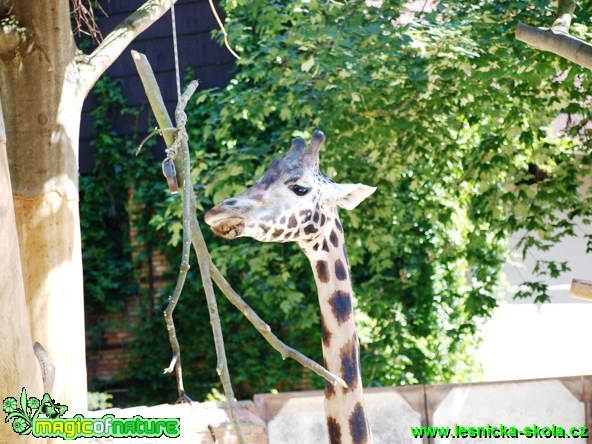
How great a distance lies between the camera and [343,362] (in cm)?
330

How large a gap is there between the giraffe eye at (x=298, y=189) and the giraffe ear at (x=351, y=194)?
0.19m

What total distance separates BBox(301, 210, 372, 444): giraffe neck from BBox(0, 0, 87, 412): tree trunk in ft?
2.67

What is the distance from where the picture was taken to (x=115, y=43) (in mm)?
3668

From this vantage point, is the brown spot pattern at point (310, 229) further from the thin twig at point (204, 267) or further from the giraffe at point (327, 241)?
the thin twig at point (204, 267)

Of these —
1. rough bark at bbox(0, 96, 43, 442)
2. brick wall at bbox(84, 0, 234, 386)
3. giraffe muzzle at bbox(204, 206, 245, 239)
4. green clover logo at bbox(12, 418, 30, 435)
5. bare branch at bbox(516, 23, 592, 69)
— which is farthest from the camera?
brick wall at bbox(84, 0, 234, 386)

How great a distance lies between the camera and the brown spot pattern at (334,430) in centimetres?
330

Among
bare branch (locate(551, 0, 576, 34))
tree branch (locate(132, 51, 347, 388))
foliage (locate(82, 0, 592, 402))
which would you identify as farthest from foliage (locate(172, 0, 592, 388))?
tree branch (locate(132, 51, 347, 388))

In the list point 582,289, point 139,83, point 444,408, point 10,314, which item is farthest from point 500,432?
point 139,83

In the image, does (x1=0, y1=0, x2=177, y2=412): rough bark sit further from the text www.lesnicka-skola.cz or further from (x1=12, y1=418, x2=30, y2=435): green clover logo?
the text www.lesnicka-skola.cz

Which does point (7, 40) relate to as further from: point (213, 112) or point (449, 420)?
point (213, 112)

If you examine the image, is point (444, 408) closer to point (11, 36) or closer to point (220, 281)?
point (11, 36)

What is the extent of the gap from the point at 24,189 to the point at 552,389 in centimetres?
291

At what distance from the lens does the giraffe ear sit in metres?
3.31

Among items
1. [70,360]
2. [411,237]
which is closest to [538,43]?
[70,360]
